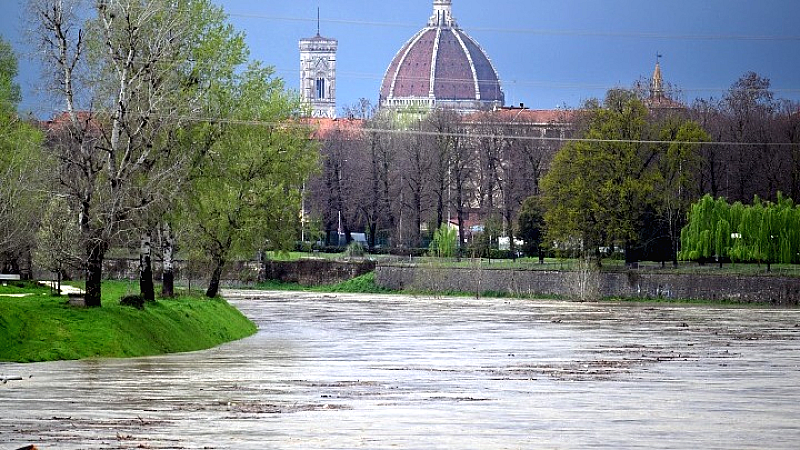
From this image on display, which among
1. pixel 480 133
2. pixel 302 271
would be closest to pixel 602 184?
pixel 302 271

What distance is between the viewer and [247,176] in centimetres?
6706

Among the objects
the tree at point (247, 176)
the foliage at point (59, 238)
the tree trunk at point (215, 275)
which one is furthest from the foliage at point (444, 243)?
the foliage at point (59, 238)

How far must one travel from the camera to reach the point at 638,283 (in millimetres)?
102125

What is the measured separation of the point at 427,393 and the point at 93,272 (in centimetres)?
1408

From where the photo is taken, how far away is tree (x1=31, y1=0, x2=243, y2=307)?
160 feet

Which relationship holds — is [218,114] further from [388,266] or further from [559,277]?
[388,266]

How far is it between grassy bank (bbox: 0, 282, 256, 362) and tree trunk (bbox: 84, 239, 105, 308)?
1.29 feet

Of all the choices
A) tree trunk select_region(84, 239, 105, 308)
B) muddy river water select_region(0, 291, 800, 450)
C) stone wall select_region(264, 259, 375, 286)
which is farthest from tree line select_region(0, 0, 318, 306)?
stone wall select_region(264, 259, 375, 286)

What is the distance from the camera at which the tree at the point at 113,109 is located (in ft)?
160

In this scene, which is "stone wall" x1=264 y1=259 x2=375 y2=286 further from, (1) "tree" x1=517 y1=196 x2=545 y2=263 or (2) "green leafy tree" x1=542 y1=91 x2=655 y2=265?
(2) "green leafy tree" x1=542 y1=91 x2=655 y2=265

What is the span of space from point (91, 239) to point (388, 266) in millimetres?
68943

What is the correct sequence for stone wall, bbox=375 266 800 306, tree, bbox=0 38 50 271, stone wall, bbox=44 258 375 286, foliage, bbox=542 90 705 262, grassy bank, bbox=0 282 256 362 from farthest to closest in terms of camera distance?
stone wall, bbox=44 258 375 286 → foliage, bbox=542 90 705 262 → stone wall, bbox=375 266 800 306 → tree, bbox=0 38 50 271 → grassy bank, bbox=0 282 256 362

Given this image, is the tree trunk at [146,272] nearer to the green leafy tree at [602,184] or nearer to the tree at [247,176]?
the tree at [247,176]

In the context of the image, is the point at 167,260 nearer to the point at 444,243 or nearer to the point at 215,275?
the point at 215,275
